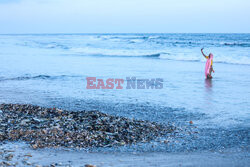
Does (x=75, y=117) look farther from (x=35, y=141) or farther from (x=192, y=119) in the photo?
(x=192, y=119)

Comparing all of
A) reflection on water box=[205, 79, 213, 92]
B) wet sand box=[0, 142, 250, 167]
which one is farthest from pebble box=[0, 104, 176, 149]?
reflection on water box=[205, 79, 213, 92]

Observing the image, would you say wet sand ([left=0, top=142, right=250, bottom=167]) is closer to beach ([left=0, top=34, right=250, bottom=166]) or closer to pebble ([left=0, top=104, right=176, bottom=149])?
beach ([left=0, top=34, right=250, bottom=166])

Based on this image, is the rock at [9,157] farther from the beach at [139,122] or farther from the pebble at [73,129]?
the pebble at [73,129]

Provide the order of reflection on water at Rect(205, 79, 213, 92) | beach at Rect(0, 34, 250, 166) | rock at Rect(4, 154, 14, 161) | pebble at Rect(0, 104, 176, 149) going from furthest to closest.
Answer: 1. reflection on water at Rect(205, 79, 213, 92)
2. pebble at Rect(0, 104, 176, 149)
3. beach at Rect(0, 34, 250, 166)
4. rock at Rect(4, 154, 14, 161)

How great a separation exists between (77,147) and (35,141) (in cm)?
75

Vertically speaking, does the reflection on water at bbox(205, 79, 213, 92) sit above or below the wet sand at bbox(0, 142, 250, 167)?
above

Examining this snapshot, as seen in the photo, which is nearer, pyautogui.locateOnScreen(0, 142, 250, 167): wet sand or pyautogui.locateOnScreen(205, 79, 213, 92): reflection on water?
pyautogui.locateOnScreen(0, 142, 250, 167): wet sand

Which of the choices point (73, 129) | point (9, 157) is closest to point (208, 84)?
point (73, 129)

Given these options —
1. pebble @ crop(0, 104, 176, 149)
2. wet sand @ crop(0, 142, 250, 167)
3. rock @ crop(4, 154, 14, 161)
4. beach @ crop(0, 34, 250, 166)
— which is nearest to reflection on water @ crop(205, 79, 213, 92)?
beach @ crop(0, 34, 250, 166)

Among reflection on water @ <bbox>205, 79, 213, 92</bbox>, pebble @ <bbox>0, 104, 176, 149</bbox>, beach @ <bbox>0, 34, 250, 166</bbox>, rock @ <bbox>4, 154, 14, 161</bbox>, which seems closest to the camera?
rock @ <bbox>4, 154, 14, 161</bbox>

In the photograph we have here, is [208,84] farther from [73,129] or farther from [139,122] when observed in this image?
[73,129]

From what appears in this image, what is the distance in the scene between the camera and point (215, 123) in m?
6.41

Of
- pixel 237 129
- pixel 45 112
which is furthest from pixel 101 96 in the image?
pixel 237 129

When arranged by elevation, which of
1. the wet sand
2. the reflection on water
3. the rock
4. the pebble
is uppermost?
the reflection on water
